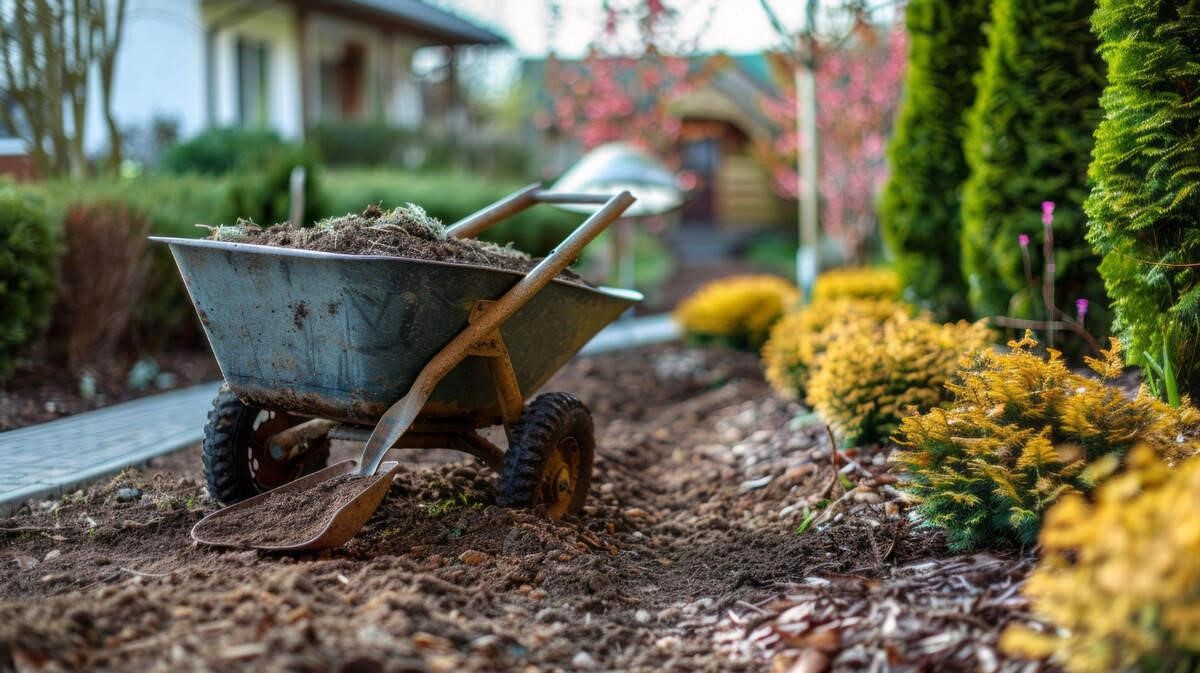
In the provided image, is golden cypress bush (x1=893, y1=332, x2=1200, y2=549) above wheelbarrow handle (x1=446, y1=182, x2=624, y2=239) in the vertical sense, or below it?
below

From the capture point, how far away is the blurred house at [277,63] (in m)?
13.8

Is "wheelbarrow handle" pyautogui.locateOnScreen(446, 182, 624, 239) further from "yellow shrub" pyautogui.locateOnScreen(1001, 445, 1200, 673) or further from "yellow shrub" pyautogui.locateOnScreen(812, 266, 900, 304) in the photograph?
"yellow shrub" pyautogui.locateOnScreen(812, 266, 900, 304)

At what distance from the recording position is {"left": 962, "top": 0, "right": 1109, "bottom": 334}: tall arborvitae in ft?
17.8

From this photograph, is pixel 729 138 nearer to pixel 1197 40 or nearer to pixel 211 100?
pixel 211 100

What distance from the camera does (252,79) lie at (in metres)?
16.0

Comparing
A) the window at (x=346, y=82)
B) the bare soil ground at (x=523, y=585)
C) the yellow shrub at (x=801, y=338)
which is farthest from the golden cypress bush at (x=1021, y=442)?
Answer: the window at (x=346, y=82)

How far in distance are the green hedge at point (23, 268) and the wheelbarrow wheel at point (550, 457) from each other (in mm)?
3390

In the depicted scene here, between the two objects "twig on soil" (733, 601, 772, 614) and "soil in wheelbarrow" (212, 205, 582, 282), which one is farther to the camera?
"soil in wheelbarrow" (212, 205, 582, 282)

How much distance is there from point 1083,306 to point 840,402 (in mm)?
1276

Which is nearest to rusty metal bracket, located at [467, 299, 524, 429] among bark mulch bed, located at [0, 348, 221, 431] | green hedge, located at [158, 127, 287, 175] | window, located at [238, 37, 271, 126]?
bark mulch bed, located at [0, 348, 221, 431]

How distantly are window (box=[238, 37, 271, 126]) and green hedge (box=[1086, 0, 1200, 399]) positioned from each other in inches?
539

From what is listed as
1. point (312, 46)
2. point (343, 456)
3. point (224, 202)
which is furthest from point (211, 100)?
point (343, 456)

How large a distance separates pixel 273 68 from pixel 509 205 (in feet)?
43.0

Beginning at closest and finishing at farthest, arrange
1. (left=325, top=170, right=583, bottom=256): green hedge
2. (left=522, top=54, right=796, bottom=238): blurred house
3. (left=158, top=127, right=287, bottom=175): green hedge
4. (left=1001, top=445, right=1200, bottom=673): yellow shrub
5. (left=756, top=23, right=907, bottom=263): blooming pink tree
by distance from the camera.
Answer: (left=1001, top=445, right=1200, bottom=673): yellow shrub
(left=325, top=170, right=583, bottom=256): green hedge
(left=158, top=127, right=287, bottom=175): green hedge
(left=756, top=23, right=907, bottom=263): blooming pink tree
(left=522, top=54, right=796, bottom=238): blurred house
